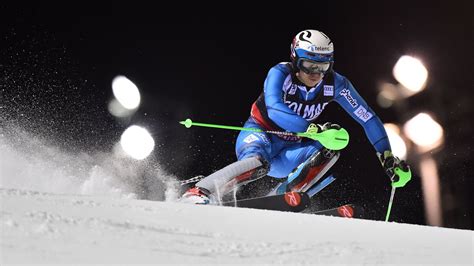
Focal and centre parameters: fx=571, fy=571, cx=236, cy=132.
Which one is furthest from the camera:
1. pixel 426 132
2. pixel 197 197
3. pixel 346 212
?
pixel 426 132

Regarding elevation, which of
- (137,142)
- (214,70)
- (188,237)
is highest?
(214,70)

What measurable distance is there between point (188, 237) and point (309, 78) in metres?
2.71

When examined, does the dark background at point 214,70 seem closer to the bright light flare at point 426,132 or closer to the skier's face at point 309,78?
the bright light flare at point 426,132

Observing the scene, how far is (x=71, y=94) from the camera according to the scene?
21.5 feet

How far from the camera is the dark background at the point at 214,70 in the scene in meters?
6.45

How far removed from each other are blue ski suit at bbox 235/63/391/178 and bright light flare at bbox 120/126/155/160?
2043 mm

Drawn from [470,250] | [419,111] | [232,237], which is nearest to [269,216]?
[232,237]

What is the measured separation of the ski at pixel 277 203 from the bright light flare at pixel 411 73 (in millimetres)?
3713

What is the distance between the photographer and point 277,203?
4000 millimetres

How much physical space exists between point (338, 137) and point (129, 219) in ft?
7.06

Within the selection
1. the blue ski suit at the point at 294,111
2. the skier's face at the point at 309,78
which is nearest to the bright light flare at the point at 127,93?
the blue ski suit at the point at 294,111

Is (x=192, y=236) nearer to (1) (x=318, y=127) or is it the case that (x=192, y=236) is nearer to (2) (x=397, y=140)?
(1) (x=318, y=127)

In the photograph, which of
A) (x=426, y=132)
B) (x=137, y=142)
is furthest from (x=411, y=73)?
(x=137, y=142)

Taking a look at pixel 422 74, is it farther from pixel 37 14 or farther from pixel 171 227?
pixel 171 227
